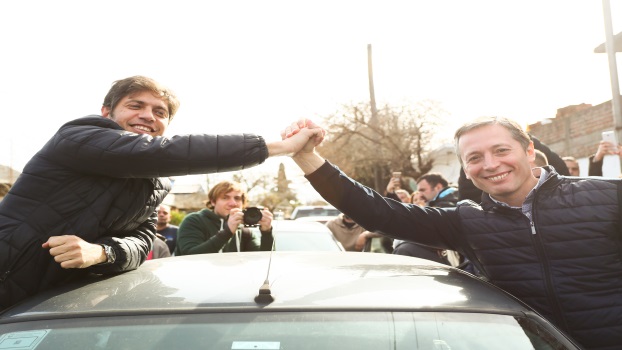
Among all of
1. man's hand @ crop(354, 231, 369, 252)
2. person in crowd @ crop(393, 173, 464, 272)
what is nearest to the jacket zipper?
person in crowd @ crop(393, 173, 464, 272)

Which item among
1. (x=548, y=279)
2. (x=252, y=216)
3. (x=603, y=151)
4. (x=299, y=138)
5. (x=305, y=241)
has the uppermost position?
(x=299, y=138)

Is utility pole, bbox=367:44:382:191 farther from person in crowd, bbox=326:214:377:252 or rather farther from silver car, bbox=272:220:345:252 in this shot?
silver car, bbox=272:220:345:252

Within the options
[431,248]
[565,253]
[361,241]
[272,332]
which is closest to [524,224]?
[565,253]

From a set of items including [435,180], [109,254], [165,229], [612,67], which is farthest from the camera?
[612,67]

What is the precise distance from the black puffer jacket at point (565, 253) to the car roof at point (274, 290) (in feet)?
0.93

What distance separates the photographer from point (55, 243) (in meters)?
1.78

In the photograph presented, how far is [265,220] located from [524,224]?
8.16 feet

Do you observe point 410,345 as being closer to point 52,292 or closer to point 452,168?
point 52,292

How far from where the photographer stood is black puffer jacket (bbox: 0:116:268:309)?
6.11ft

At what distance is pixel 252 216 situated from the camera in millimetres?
4250

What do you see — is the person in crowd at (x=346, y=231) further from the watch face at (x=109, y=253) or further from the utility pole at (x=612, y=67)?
the watch face at (x=109, y=253)

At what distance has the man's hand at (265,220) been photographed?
441cm

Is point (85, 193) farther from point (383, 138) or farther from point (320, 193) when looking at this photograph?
point (383, 138)

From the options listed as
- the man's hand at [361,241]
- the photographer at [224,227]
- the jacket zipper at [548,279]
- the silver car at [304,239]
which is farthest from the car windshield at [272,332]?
the man's hand at [361,241]
